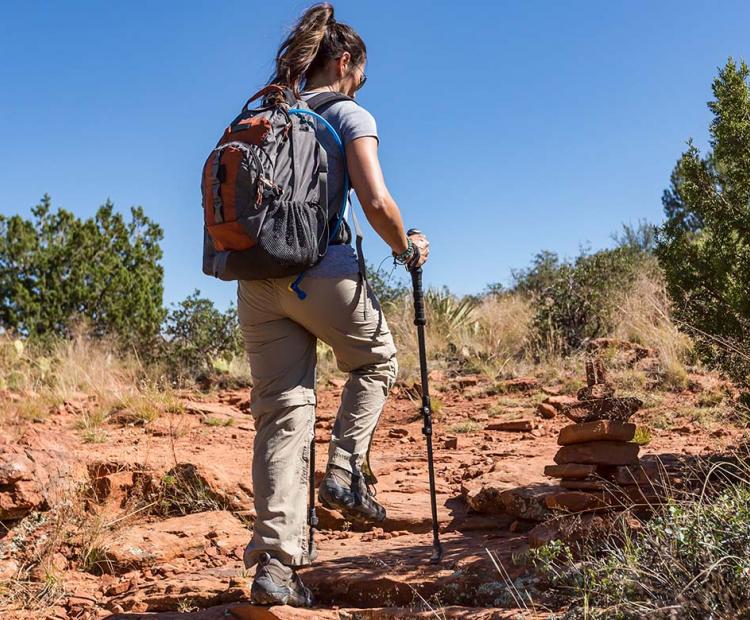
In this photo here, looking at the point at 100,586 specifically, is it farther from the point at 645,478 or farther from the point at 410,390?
the point at 410,390

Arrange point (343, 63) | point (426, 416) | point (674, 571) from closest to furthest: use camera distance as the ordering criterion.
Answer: point (674, 571) → point (343, 63) → point (426, 416)

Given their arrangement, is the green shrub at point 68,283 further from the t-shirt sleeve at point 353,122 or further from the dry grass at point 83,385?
the t-shirt sleeve at point 353,122

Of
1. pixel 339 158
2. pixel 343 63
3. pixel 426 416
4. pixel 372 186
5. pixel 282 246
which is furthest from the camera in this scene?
pixel 426 416

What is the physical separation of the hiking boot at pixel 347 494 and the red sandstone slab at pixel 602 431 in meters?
1.23

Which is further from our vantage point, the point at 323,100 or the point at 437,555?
the point at 437,555

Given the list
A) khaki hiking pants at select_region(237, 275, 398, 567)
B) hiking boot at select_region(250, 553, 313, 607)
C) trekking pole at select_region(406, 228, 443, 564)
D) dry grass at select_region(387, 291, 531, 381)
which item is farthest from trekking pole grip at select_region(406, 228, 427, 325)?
dry grass at select_region(387, 291, 531, 381)

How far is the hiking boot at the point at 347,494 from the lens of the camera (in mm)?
3465

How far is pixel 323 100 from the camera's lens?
11.8 ft

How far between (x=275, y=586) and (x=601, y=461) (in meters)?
1.78

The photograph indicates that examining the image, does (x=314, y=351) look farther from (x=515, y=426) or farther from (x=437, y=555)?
(x=515, y=426)

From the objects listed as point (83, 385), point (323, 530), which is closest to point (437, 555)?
point (323, 530)

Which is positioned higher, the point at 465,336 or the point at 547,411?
the point at 465,336

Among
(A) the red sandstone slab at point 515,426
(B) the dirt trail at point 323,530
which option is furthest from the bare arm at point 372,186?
(A) the red sandstone slab at point 515,426

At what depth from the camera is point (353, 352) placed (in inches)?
141
